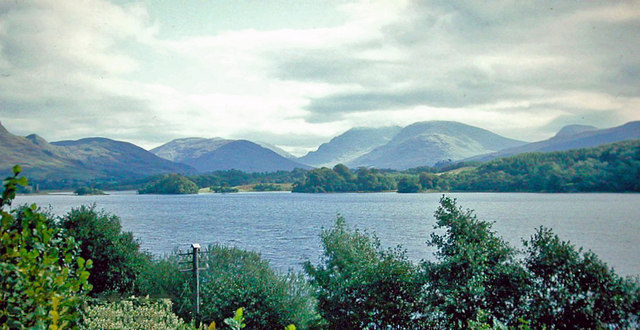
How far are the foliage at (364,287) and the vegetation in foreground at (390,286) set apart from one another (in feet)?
0.12

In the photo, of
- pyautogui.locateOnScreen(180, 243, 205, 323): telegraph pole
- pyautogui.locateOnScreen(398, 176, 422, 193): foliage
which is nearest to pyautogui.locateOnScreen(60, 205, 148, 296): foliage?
pyautogui.locateOnScreen(180, 243, 205, 323): telegraph pole

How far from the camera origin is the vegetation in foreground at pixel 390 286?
1242cm

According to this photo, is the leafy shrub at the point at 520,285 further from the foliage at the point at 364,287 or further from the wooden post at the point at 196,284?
the wooden post at the point at 196,284

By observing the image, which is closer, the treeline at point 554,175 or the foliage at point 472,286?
the foliage at point 472,286

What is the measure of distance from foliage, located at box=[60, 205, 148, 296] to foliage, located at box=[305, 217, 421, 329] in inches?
399

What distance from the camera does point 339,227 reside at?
1802 cm

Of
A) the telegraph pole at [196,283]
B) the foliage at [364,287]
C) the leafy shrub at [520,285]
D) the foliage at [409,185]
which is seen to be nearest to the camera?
the leafy shrub at [520,285]

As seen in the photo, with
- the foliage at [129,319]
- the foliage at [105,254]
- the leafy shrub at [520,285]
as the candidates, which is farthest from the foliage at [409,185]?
the foliage at [129,319]

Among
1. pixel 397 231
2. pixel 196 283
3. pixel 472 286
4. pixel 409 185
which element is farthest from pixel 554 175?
pixel 196 283

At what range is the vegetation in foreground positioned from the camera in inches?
489

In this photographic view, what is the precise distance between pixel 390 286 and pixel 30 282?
1327 centimetres

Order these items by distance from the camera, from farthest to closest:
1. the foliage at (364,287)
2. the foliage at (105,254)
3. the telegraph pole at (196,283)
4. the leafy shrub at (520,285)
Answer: the foliage at (105,254)
the telegraph pole at (196,283)
the foliage at (364,287)
the leafy shrub at (520,285)

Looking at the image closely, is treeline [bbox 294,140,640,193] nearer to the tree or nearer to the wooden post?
the tree

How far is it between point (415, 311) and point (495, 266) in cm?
300
